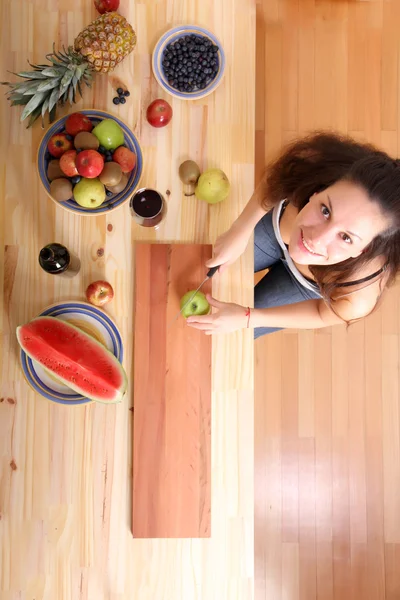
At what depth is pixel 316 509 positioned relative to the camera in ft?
6.52

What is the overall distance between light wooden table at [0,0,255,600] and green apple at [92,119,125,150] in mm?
111

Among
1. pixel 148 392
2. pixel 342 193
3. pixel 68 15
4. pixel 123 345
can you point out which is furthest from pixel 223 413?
pixel 68 15

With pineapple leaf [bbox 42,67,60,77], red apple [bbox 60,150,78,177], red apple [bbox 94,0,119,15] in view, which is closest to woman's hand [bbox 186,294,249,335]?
red apple [bbox 60,150,78,177]

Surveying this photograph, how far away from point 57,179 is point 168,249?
32 centimetres

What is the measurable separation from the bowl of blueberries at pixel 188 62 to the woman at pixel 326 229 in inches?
11.5

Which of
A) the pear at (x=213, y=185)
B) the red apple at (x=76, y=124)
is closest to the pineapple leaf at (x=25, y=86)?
the red apple at (x=76, y=124)

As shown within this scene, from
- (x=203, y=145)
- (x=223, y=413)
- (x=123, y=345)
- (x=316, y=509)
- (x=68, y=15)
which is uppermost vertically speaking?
(x=68, y=15)

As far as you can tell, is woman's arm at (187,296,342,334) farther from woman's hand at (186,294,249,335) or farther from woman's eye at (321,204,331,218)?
woman's eye at (321,204,331,218)

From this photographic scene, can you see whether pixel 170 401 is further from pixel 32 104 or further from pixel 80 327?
pixel 32 104

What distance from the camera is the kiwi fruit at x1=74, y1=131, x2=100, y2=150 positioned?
A: 1160 mm

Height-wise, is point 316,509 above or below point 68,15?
below

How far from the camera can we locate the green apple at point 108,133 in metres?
1.18

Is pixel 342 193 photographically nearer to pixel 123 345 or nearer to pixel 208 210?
pixel 208 210

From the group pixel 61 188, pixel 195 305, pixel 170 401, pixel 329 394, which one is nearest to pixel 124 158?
pixel 61 188
